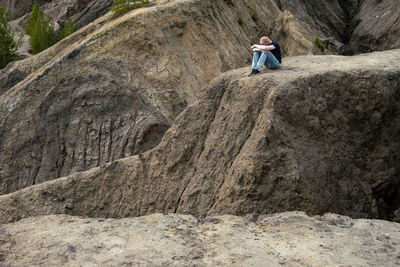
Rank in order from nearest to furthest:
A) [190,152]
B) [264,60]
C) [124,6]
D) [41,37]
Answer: [190,152] < [264,60] < [124,6] < [41,37]

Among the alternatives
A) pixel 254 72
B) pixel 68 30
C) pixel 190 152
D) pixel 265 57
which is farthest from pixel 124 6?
pixel 190 152

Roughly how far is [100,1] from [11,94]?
516 inches

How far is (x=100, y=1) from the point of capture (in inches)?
1155

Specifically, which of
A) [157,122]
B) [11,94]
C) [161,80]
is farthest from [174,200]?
[11,94]

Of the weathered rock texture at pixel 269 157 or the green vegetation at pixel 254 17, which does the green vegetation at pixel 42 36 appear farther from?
the weathered rock texture at pixel 269 157

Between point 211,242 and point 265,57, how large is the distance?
5.48 metres

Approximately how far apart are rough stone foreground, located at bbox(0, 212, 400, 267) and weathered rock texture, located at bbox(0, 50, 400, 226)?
0.83m

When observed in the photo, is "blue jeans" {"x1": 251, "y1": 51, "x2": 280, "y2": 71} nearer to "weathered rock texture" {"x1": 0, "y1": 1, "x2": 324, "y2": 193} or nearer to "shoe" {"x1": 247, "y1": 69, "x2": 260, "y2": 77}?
"shoe" {"x1": 247, "y1": 69, "x2": 260, "y2": 77}

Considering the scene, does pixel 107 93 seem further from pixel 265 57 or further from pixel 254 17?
pixel 254 17

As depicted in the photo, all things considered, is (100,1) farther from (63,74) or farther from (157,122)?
(157,122)

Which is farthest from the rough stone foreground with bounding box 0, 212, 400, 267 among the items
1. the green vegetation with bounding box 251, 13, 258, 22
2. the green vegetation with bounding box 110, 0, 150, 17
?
the green vegetation with bounding box 251, 13, 258, 22

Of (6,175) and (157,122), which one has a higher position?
(157,122)

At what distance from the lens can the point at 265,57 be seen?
12.0m

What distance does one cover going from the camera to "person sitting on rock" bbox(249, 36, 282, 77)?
38.6 ft
